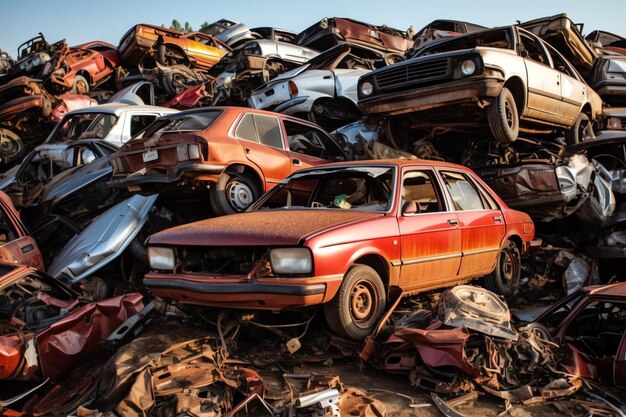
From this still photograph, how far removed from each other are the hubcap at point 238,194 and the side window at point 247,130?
0.56 m

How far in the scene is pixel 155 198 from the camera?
269 inches

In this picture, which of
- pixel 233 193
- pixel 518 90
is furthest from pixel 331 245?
pixel 518 90

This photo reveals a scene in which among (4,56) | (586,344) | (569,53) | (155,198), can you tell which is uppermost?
(4,56)

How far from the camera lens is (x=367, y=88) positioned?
793 centimetres

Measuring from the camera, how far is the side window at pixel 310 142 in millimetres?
7477

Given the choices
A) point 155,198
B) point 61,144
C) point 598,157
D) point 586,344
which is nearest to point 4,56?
point 61,144

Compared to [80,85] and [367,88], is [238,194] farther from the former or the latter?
[80,85]

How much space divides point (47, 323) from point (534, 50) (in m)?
7.61

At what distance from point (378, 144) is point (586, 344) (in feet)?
14.0

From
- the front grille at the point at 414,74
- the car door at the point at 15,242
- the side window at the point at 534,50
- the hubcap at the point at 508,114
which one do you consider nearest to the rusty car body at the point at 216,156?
the car door at the point at 15,242

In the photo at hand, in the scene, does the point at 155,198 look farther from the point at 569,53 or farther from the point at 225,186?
the point at 569,53

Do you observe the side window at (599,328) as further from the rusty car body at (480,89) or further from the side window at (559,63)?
the side window at (559,63)

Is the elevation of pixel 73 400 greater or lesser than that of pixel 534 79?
lesser

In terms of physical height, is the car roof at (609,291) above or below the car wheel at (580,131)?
below
